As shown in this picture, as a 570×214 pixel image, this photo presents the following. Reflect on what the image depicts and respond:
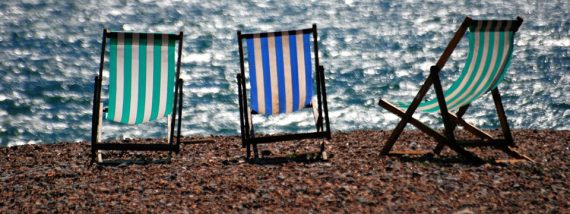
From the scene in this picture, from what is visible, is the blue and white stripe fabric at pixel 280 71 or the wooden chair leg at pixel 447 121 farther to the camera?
the blue and white stripe fabric at pixel 280 71

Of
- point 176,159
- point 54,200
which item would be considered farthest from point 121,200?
point 176,159

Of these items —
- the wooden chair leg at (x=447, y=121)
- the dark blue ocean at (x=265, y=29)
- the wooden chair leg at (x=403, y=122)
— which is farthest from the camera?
the dark blue ocean at (x=265, y=29)

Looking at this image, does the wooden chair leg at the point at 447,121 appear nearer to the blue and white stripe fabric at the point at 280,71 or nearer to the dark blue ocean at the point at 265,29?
the blue and white stripe fabric at the point at 280,71

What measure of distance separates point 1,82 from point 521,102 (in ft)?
31.5

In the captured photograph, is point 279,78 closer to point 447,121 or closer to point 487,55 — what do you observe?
point 447,121

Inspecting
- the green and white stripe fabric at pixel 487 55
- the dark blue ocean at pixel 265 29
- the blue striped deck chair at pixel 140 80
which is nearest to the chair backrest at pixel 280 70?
A: the blue striped deck chair at pixel 140 80

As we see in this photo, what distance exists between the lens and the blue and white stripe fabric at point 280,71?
20.8ft

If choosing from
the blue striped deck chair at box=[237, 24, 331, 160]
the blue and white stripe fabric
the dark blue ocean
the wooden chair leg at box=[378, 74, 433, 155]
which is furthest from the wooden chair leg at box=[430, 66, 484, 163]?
the dark blue ocean

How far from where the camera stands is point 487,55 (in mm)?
5945

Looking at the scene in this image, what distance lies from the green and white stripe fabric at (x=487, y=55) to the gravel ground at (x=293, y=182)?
51 centimetres

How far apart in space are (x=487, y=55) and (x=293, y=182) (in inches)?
60.3

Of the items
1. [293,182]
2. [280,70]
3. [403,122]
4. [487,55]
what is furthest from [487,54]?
[293,182]

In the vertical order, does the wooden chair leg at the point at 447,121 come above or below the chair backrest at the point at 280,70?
below

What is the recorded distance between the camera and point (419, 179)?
552cm
